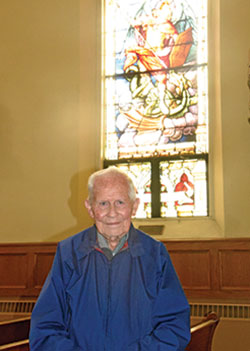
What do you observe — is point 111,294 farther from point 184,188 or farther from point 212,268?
point 184,188

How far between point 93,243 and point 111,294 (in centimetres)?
27

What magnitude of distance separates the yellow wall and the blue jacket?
365 centimetres

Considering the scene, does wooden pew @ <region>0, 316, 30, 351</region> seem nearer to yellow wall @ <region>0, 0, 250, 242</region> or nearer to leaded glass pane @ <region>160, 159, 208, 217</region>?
yellow wall @ <region>0, 0, 250, 242</region>

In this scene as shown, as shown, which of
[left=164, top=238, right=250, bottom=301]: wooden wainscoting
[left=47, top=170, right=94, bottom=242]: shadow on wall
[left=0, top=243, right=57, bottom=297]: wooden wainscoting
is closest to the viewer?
[left=164, top=238, right=250, bottom=301]: wooden wainscoting

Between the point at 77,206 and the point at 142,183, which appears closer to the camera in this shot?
the point at 77,206

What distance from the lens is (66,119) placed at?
6656 millimetres

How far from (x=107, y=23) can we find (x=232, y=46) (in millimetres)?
2089

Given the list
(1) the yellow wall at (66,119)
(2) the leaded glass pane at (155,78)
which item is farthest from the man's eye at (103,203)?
(2) the leaded glass pane at (155,78)

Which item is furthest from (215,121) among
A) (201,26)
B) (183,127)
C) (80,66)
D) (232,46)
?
(80,66)

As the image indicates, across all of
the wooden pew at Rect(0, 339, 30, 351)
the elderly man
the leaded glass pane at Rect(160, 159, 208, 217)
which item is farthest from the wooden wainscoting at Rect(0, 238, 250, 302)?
the elderly man

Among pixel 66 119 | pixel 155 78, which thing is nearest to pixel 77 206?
pixel 66 119

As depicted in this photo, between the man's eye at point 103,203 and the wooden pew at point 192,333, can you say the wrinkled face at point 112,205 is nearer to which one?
the man's eye at point 103,203

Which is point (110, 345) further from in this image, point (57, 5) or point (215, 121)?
point (57, 5)

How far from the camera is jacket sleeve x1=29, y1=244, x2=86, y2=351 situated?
7.02 feet
